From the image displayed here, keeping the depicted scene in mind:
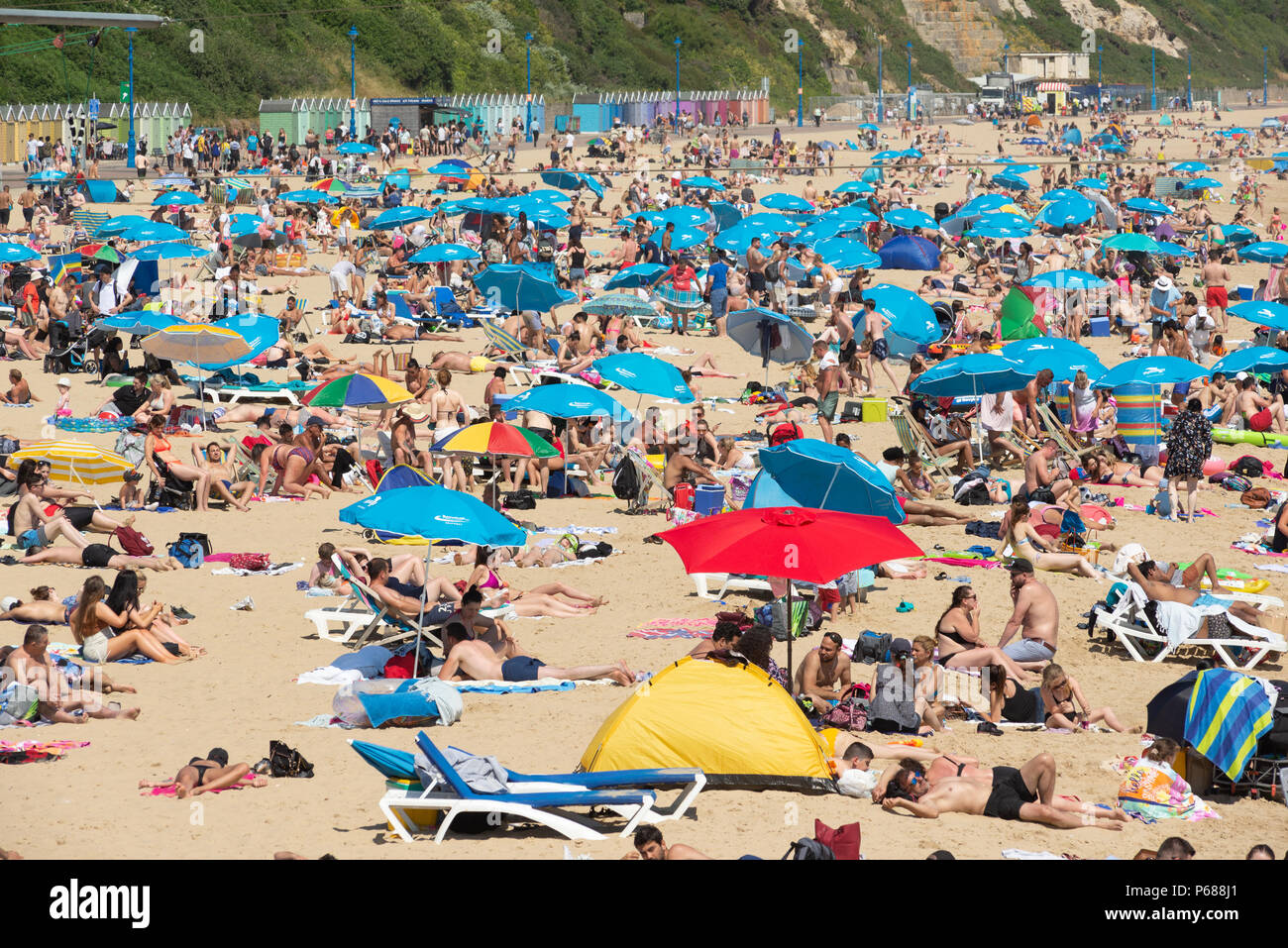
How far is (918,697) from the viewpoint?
28.0ft

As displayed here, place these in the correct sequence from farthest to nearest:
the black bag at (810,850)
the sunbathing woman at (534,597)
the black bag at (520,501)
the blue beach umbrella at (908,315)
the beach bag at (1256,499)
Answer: the blue beach umbrella at (908,315), the beach bag at (1256,499), the black bag at (520,501), the sunbathing woman at (534,597), the black bag at (810,850)

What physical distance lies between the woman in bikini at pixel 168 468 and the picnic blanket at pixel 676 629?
4902 mm

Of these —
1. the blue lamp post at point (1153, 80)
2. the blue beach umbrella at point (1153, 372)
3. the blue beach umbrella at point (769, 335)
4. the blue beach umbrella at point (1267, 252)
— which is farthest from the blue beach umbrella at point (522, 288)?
the blue lamp post at point (1153, 80)

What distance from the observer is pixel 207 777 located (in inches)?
289

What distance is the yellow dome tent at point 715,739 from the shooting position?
7410 mm

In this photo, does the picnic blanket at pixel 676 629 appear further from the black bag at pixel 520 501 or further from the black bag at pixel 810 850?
the black bag at pixel 810 850

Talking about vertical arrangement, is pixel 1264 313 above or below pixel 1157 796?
above

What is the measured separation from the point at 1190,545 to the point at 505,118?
154 ft

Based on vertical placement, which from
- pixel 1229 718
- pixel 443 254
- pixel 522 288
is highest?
pixel 443 254

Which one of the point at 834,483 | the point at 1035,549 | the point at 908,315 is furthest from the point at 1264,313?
the point at 834,483

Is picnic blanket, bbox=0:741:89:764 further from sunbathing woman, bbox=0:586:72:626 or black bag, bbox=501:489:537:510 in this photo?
black bag, bbox=501:489:537:510

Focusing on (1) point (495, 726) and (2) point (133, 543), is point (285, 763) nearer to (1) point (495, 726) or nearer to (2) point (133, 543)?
(1) point (495, 726)

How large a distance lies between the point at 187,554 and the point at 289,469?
2336 mm
